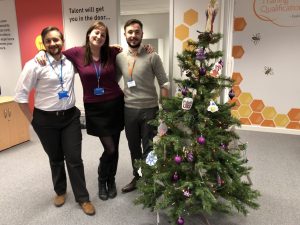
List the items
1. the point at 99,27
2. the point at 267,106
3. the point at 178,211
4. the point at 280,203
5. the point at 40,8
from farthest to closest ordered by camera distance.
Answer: the point at 40,8 → the point at 267,106 → the point at 280,203 → the point at 99,27 → the point at 178,211

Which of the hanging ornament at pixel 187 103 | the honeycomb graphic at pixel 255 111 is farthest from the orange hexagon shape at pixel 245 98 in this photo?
the hanging ornament at pixel 187 103

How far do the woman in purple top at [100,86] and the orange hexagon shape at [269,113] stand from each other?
2923mm

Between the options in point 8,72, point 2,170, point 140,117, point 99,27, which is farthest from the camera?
point 8,72

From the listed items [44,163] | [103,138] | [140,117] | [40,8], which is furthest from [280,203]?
[40,8]

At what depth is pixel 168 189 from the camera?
1.80 metres

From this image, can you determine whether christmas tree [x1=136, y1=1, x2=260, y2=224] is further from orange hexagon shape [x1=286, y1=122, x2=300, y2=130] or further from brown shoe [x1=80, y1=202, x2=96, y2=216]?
orange hexagon shape [x1=286, y1=122, x2=300, y2=130]

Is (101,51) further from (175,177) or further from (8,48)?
(8,48)

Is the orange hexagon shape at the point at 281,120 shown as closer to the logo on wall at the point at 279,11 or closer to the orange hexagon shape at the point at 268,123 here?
the orange hexagon shape at the point at 268,123

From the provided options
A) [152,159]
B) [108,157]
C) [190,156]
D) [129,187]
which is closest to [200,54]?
[190,156]

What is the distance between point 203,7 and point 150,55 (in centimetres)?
54

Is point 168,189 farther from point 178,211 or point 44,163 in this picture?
point 44,163

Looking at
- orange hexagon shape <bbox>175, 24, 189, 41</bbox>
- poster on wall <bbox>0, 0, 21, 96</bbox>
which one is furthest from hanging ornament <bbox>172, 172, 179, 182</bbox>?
poster on wall <bbox>0, 0, 21, 96</bbox>

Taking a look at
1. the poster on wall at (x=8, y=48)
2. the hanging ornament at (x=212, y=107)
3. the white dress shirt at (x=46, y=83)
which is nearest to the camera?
the hanging ornament at (x=212, y=107)

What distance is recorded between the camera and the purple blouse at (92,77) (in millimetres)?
2117
